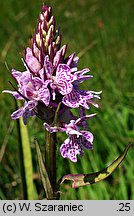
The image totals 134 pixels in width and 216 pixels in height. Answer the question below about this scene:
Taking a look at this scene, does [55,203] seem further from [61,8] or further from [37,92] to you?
[61,8]

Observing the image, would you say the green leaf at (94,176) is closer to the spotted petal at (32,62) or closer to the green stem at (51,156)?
the green stem at (51,156)

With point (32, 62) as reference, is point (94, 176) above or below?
below

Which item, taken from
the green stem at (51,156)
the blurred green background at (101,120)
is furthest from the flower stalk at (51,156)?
the blurred green background at (101,120)

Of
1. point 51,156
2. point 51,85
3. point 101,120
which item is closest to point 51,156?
point 51,156

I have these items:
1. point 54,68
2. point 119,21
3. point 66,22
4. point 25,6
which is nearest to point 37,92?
point 54,68

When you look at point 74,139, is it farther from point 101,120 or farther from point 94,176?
point 101,120

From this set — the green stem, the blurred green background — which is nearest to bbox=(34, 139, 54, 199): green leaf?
the green stem

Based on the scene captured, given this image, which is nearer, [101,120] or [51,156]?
[51,156]
